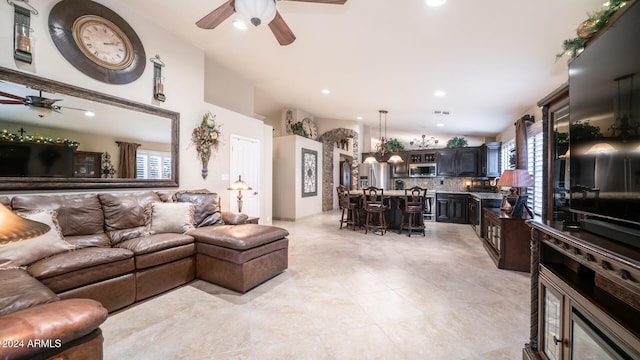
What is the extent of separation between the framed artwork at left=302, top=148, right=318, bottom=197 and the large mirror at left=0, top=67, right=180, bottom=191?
416 centimetres

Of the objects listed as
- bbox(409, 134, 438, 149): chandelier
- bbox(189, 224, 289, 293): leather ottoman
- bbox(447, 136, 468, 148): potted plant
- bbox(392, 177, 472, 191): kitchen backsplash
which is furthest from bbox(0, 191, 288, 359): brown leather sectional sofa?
bbox(409, 134, 438, 149): chandelier

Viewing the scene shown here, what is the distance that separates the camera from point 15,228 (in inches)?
37.4

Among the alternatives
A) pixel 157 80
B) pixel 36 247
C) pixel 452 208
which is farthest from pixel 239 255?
pixel 452 208

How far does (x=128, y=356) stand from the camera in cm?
168

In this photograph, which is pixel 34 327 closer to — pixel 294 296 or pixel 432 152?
pixel 294 296

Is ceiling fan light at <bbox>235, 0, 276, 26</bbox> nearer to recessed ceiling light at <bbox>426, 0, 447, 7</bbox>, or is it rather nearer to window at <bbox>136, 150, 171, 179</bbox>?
recessed ceiling light at <bbox>426, 0, 447, 7</bbox>

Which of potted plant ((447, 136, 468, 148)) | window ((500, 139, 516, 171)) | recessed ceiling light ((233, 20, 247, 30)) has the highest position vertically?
recessed ceiling light ((233, 20, 247, 30))

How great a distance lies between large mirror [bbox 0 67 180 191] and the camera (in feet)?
7.95

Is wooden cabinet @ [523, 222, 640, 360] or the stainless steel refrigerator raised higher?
the stainless steel refrigerator

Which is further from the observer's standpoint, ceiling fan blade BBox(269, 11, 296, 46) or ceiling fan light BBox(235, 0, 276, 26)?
ceiling fan blade BBox(269, 11, 296, 46)

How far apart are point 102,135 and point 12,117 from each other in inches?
27.8

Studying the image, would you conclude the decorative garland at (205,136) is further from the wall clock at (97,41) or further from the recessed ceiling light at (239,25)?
the recessed ceiling light at (239,25)

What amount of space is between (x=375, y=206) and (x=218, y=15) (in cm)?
439

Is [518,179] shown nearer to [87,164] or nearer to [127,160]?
[127,160]
